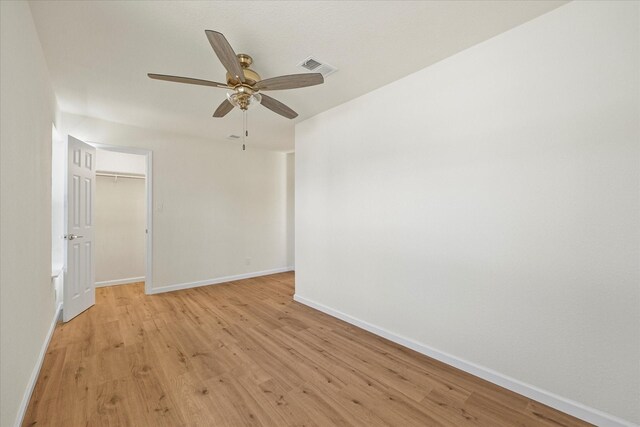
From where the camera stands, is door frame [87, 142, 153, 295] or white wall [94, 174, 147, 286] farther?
white wall [94, 174, 147, 286]

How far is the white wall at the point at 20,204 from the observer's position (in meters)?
1.35

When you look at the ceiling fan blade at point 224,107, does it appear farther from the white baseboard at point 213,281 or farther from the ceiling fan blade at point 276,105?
the white baseboard at point 213,281

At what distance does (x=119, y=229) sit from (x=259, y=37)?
458 cm

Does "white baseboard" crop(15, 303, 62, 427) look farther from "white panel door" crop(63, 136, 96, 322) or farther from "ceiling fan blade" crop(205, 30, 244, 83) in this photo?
"ceiling fan blade" crop(205, 30, 244, 83)

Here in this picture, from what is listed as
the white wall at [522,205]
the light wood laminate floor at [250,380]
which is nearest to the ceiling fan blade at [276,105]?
the white wall at [522,205]

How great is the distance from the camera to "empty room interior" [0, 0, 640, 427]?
1561 millimetres

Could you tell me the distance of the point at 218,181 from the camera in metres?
4.83

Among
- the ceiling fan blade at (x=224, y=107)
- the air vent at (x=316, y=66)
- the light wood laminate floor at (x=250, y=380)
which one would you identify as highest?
the air vent at (x=316, y=66)

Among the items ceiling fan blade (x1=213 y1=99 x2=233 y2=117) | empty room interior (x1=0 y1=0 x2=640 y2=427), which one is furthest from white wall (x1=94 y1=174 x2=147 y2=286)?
ceiling fan blade (x1=213 y1=99 x2=233 y2=117)

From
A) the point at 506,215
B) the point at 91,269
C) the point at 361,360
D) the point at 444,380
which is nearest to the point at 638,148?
the point at 506,215

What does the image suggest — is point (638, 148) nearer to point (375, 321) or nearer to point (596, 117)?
point (596, 117)

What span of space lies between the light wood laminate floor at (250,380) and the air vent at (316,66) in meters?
2.56

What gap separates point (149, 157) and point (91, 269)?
1771mm

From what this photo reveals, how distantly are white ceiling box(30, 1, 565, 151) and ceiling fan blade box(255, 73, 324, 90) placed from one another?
1.02ft
